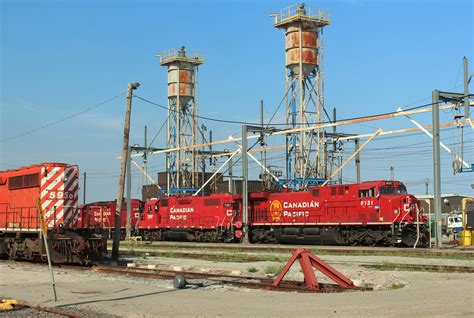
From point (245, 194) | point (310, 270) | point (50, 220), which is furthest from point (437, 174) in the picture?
point (50, 220)

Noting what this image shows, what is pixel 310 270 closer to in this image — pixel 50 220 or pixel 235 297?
pixel 235 297

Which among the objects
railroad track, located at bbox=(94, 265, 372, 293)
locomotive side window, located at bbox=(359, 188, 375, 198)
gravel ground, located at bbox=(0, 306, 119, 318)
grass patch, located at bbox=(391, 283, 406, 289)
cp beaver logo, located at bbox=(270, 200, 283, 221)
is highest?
locomotive side window, located at bbox=(359, 188, 375, 198)

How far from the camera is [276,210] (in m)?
38.5

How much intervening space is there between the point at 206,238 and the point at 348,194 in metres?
A: 13.8

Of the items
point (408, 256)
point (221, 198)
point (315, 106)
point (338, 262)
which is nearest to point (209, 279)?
point (338, 262)

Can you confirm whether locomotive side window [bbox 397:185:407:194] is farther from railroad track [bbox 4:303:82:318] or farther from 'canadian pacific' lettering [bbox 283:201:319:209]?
railroad track [bbox 4:303:82:318]

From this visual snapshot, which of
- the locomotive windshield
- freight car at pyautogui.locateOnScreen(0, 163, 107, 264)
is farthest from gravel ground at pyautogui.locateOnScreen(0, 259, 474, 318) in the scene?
the locomotive windshield

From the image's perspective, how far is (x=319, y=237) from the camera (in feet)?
115

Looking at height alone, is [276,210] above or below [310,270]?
above

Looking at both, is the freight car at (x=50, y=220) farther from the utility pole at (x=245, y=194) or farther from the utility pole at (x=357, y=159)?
the utility pole at (x=357, y=159)

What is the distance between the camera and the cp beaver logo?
38.2 meters

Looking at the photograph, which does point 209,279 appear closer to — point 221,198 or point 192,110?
point 221,198

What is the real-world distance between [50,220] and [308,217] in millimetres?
18833

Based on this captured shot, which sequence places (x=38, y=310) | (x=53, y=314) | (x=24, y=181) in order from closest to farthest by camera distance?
(x=53, y=314) < (x=38, y=310) < (x=24, y=181)
